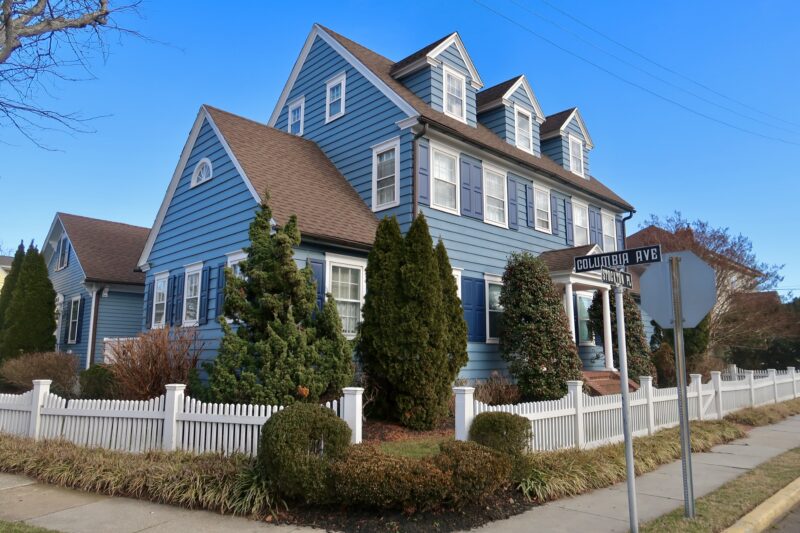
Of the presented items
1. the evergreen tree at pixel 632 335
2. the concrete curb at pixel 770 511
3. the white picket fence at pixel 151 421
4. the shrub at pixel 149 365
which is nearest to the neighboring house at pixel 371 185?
the evergreen tree at pixel 632 335

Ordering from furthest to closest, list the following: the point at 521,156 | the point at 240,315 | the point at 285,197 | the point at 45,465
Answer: the point at 521,156 → the point at 285,197 → the point at 240,315 → the point at 45,465

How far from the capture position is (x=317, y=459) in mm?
6008

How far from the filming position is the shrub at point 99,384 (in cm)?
1229

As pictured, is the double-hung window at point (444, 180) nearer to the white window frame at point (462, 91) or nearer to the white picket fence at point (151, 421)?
the white window frame at point (462, 91)

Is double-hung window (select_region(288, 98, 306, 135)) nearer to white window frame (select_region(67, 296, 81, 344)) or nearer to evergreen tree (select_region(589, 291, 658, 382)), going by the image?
white window frame (select_region(67, 296, 81, 344))

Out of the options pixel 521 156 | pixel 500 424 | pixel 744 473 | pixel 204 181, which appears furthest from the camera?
pixel 521 156

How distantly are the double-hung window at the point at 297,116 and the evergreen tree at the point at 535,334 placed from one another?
8745 millimetres

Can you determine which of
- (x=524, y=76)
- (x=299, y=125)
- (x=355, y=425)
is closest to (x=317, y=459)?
(x=355, y=425)

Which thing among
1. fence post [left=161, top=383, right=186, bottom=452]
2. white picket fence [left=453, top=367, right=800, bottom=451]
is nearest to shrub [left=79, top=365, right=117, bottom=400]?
fence post [left=161, top=383, right=186, bottom=452]

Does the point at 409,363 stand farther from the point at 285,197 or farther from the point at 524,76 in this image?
the point at 524,76

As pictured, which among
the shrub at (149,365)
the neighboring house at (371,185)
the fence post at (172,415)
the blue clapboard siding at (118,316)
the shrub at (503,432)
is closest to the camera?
the shrub at (503,432)

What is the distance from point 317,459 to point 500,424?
2384mm

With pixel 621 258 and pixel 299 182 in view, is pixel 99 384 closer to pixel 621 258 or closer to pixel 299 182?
pixel 299 182

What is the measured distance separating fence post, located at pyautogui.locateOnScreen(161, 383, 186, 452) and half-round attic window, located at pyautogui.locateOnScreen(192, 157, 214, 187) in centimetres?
784
